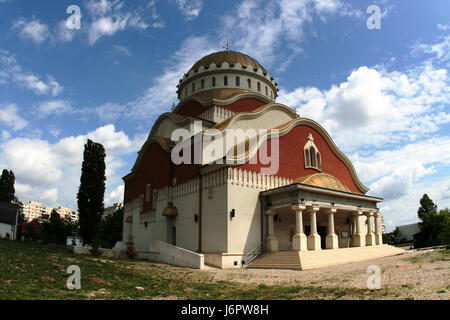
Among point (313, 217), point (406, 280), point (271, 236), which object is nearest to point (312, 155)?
point (313, 217)

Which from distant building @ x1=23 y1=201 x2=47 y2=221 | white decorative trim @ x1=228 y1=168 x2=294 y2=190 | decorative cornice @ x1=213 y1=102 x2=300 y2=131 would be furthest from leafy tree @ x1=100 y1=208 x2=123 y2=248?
distant building @ x1=23 y1=201 x2=47 y2=221

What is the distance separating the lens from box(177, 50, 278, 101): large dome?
95.6 ft

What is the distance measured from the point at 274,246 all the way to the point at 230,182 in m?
4.30

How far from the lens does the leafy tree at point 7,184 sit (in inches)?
1612

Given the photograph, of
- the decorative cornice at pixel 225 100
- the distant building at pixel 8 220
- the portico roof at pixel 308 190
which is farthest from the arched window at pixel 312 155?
the distant building at pixel 8 220

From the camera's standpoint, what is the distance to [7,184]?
41.5m

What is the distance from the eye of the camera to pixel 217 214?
19312 millimetres

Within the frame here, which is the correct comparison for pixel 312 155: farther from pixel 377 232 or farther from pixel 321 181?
pixel 377 232

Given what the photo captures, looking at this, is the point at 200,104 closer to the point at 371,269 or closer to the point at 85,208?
the point at 85,208

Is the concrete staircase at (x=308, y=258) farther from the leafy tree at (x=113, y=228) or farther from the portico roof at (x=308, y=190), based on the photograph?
the leafy tree at (x=113, y=228)

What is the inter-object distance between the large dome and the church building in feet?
0.29

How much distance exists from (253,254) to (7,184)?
35.7 meters

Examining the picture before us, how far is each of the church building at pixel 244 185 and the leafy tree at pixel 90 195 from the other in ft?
8.85
